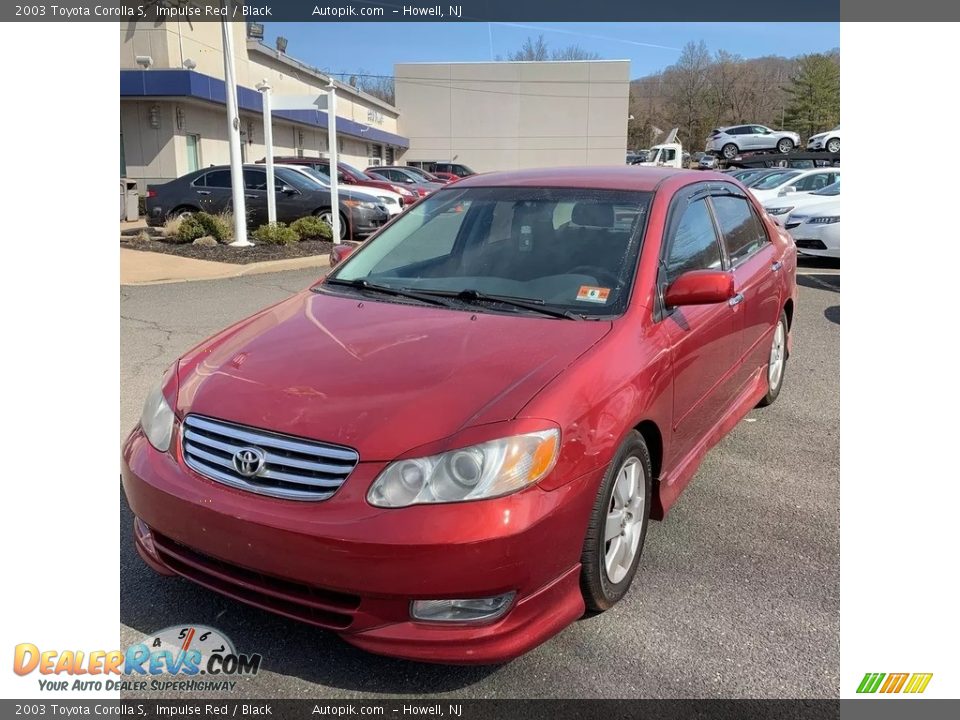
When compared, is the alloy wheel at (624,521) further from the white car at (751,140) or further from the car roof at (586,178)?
the white car at (751,140)

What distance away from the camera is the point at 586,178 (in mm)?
3924

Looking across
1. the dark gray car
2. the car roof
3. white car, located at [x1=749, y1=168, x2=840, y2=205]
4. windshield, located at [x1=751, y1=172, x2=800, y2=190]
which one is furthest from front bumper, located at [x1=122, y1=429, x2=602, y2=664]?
windshield, located at [x1=751, y1=172, x2=800, y2=190]

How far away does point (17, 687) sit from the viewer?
8.39ft

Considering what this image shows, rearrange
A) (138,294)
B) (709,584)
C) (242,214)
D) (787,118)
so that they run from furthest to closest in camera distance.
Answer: (787,118)
(242,214)
(138,294)
(709,584)

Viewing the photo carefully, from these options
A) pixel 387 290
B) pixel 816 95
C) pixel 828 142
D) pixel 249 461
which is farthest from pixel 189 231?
pixel 816 95

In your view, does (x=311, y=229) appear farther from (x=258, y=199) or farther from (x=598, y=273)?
(x=598, y=273)

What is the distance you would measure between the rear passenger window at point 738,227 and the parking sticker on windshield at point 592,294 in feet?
4.57

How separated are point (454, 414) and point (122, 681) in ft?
4.87

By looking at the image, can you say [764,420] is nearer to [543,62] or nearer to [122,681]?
[122,681]

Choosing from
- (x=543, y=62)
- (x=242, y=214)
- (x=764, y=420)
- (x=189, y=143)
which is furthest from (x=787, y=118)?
(x=764, y=420)

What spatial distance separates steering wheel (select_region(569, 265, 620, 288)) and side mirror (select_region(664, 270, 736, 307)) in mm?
245

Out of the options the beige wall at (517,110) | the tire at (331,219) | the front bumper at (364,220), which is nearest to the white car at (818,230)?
the front bumper at (364,220)

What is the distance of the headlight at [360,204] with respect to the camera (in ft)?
48.7

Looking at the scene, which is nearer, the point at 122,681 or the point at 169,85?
the point at 122,681
